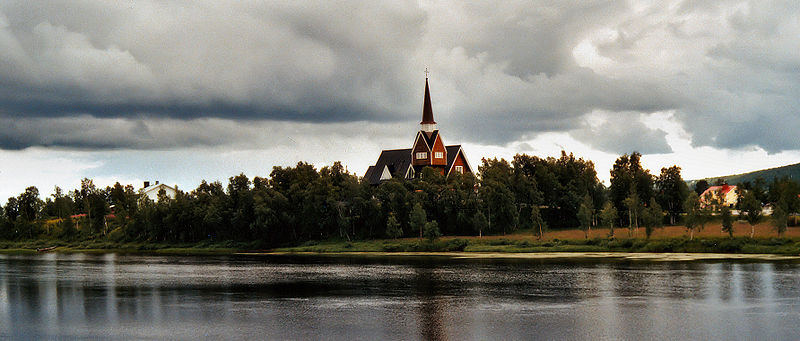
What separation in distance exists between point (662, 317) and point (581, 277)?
23.7 m

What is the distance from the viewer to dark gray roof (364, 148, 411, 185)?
158 meters

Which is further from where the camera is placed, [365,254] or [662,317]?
[365,254]

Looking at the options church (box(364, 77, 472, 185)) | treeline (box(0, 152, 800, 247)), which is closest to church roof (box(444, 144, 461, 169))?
church (box(364, 77, 472, 185))

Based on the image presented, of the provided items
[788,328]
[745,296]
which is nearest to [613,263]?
[745,296]

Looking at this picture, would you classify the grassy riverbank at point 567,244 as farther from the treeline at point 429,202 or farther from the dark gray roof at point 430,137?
the dark gray roof at point 430,137

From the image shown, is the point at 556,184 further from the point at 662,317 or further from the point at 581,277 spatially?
the point at 662,317

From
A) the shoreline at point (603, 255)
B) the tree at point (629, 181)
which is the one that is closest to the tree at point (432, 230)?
the shoreline at point (603, 255)

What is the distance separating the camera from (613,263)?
7988 centimetres

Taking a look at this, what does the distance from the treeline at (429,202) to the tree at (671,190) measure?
15 centimetres

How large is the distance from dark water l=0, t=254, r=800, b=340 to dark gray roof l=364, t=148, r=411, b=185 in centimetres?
8061

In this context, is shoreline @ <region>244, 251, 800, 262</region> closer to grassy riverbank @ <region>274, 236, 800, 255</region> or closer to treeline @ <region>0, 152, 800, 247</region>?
grassy riverbank @ <region>274, 236, 800, 255</region>

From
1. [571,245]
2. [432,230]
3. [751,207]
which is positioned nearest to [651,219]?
[571,245]

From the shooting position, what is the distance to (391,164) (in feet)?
527

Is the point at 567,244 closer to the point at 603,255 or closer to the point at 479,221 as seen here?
the point at 603,255
